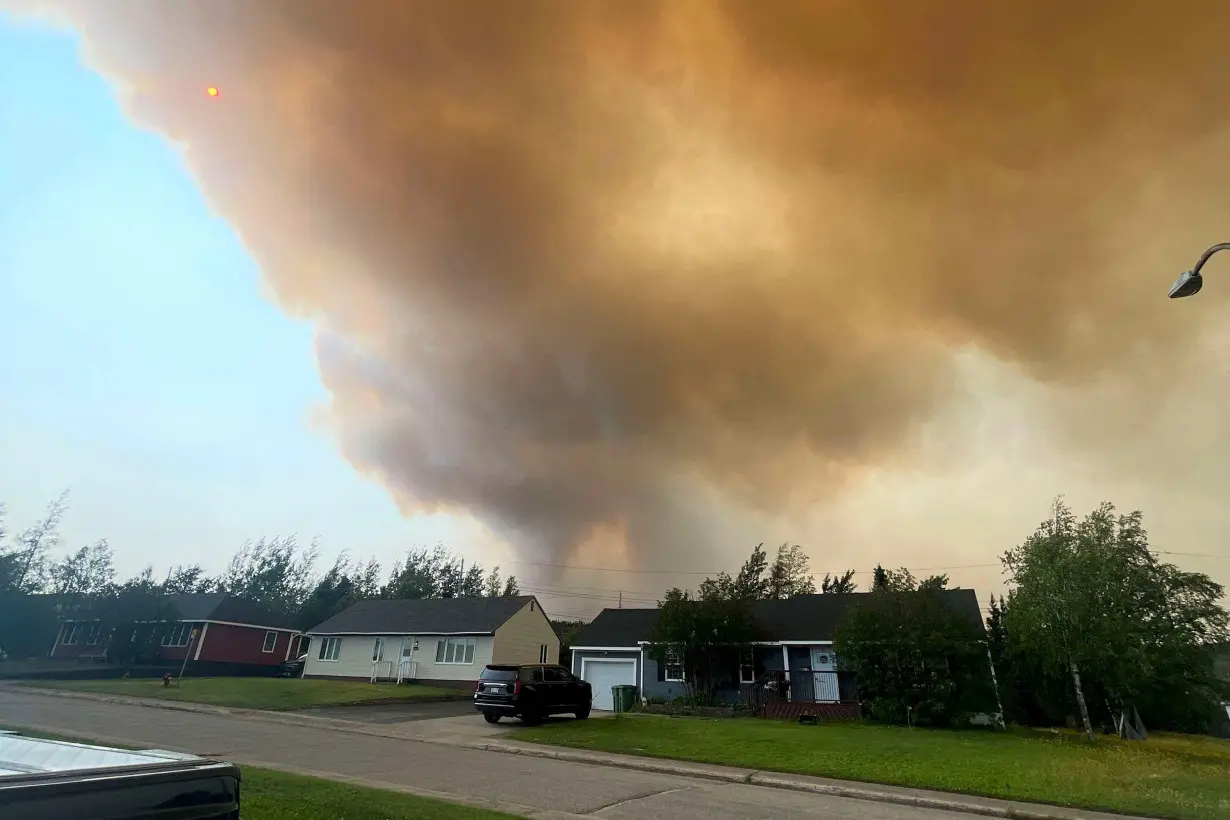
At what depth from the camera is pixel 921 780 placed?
1291 centimetres

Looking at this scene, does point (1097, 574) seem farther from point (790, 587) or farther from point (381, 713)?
point (790, 587)

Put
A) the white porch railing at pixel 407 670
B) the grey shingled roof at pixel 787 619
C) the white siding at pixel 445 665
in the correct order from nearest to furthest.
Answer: the grey shingled roof at pixel 787 619, the white siding at pixel 445 665, the white porch railing at pixel 407 670

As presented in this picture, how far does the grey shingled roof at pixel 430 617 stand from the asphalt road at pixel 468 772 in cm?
2301

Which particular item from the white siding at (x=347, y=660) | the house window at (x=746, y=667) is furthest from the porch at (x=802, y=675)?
the white siding at (x=347, y=660)

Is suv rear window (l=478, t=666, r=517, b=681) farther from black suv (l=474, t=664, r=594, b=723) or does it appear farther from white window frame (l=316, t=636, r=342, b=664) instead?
white window frame (l=316, t=636, r=342, b=664)

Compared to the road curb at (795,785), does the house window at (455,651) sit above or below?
above

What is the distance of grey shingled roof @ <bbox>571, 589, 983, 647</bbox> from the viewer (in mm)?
31141

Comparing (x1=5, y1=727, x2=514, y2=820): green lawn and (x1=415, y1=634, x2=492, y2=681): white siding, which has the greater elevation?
(x1=415, y1=634, x2=492, y2=681): white siding

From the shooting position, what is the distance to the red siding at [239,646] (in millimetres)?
49562

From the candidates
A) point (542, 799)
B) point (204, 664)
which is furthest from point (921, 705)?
point (204, 664)

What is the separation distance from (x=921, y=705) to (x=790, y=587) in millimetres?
49087

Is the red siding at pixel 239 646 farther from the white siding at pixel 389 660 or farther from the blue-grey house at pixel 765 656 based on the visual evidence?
the blue-grey house at pixel 765 656

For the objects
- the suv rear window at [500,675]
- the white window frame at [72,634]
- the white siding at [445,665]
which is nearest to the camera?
the suv rear window at [500,675]

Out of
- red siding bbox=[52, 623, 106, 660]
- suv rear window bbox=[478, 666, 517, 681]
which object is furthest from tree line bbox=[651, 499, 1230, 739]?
red siding bbox=[52, 623, 106, 660]
